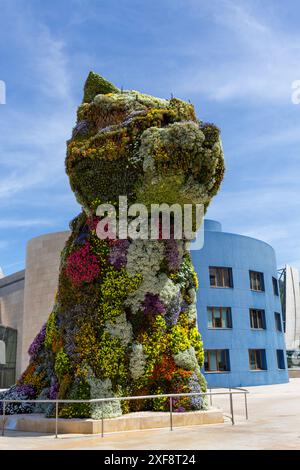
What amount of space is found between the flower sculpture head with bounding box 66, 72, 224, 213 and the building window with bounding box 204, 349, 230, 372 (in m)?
22.4

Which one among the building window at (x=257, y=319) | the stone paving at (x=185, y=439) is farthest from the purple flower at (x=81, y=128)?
the building window at (x=257, y=319)

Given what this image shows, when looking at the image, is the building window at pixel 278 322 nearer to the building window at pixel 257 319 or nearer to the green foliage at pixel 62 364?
the building window at pixel 257 319

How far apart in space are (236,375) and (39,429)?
80.0 ft

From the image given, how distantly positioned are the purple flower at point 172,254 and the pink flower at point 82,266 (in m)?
1.98

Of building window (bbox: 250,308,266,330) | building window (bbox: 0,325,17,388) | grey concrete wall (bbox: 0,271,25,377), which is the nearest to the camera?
building window (bbox: 250,308,266,330)

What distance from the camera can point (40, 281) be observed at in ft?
132

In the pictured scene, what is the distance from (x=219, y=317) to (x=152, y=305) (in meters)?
22.8

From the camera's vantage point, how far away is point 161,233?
1291cm

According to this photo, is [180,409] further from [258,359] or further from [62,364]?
[258,359]

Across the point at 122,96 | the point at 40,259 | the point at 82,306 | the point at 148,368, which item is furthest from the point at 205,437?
the point at 40,259

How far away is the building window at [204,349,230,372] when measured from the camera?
108 feet

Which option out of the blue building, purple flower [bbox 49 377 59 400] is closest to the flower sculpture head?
purple flower [bbox 49 377 59 400]

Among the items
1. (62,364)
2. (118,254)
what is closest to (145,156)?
(118,254)

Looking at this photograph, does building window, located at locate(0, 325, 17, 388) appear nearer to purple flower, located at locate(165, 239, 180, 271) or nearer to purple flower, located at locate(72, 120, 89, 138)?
purple flower, located at locate(72, 120, 89, 138)
